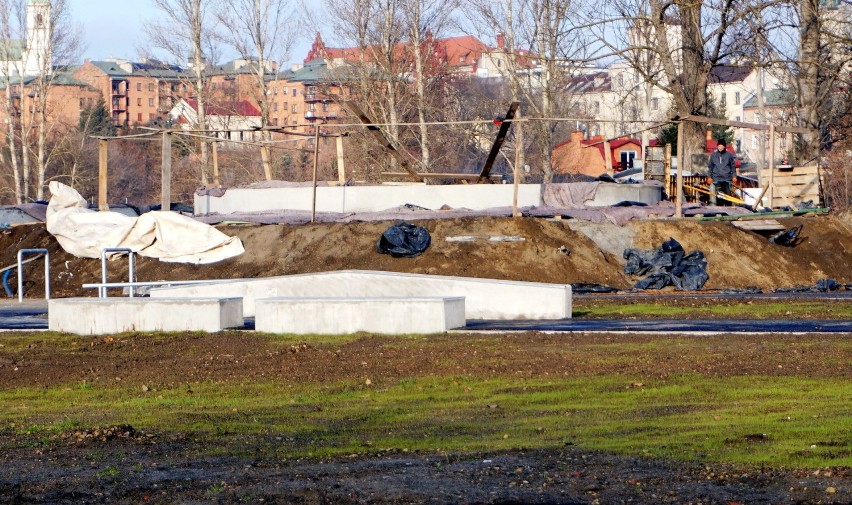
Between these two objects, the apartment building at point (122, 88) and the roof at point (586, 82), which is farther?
the apartment building at point (122, 88)

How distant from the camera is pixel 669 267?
26688 mm

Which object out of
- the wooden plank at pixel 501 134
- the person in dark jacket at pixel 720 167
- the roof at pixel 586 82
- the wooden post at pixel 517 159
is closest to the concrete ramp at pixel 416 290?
the wooden post at pixel 517 159

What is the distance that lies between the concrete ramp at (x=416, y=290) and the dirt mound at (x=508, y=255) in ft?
18.5

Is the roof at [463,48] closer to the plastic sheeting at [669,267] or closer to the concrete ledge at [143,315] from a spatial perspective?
the plastic sheeting at [669,267]

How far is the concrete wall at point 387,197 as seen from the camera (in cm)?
3114

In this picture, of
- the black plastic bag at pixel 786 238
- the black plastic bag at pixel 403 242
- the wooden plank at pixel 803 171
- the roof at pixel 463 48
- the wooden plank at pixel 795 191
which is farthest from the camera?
the roof at pixel 463 48

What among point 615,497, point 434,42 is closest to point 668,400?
point 615,497

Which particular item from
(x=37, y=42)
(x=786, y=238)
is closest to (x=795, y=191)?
(x=786, y=238)

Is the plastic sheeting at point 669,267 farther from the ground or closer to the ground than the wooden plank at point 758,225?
closer to the ground

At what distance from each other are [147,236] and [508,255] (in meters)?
8.84

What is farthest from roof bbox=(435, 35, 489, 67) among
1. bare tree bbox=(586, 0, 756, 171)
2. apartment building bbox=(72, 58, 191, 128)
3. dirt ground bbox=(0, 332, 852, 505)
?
Result: apartment building bbox=(72, 58, 191, 128)

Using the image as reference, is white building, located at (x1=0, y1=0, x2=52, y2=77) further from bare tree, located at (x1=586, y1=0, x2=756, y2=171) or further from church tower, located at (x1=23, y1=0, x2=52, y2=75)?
bare tree, located at (x1=586, y1=0, x2=756, y2=171)

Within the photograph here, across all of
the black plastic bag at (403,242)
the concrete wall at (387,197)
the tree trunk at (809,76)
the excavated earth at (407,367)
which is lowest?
the excavated earth at (407,367)

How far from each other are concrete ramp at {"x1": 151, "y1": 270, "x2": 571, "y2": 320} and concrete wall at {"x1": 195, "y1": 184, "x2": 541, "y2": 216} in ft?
34.3
